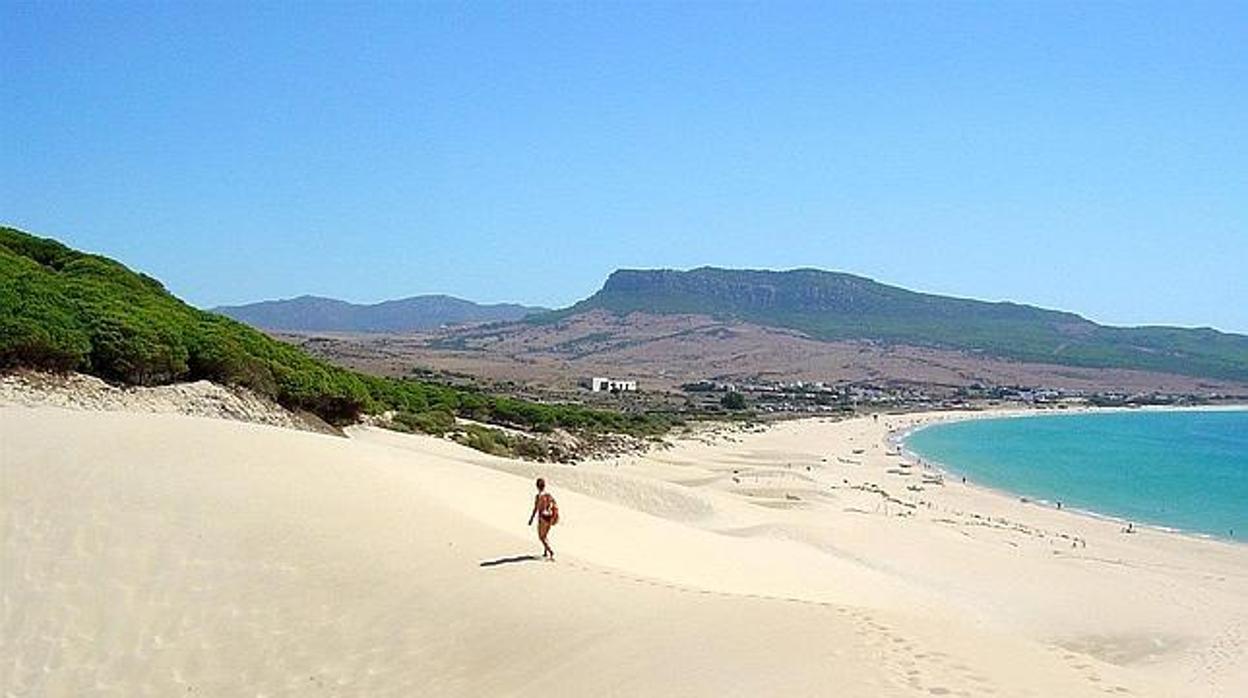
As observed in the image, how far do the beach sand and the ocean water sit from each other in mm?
30645

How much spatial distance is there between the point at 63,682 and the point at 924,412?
15131cm

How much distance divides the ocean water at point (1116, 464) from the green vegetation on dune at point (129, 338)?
3622 cm

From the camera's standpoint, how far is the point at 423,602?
12367mm

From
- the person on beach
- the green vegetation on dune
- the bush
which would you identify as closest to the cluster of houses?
the bush

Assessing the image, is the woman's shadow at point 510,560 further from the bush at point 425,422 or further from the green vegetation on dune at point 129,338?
the bush at point 425,422

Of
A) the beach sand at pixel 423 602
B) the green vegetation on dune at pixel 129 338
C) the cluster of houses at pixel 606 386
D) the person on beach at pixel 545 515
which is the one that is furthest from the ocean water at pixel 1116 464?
the cluster of houses at pixel 606 386

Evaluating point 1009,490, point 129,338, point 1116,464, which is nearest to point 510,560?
point 129,338

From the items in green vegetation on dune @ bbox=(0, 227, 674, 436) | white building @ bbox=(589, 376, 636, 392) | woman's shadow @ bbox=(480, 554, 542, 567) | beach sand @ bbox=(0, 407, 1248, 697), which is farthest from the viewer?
white building @ bbox=(589, 376, 636, 392)

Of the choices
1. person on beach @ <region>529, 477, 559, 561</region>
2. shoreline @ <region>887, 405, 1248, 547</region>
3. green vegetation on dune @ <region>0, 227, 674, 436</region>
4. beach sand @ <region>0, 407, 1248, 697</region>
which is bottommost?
shoreline @ <region>887, 405, 1248, 547</region>

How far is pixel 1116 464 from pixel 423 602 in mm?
79353

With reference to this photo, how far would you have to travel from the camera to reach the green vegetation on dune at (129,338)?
2797 cm

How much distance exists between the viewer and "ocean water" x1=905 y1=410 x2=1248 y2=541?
177ft

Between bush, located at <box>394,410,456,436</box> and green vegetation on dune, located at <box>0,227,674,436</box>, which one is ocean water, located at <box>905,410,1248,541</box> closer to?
bush, located at <box>394,410,456,436</box>

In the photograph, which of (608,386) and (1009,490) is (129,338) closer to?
(1009,490)
